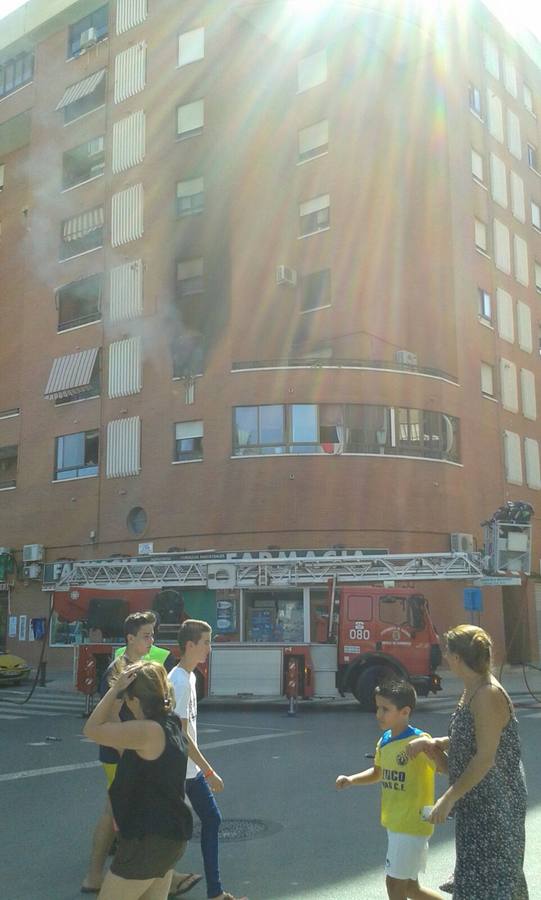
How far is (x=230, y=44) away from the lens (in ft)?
102

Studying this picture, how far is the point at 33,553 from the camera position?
3148 cm

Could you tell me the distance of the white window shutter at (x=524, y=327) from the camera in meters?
34.8

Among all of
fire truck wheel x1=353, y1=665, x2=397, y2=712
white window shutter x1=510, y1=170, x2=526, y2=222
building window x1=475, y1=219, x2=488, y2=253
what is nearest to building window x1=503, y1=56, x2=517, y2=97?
white window shutter x1=510, y1=170, x2=526, y2=222

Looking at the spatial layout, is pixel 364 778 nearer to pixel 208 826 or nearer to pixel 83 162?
pixel 208 826

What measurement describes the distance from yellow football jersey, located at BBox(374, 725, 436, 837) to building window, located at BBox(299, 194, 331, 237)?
27.0 meters

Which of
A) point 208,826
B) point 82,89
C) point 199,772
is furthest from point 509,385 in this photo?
point 208,826

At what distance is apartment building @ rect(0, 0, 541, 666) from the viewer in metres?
27.0

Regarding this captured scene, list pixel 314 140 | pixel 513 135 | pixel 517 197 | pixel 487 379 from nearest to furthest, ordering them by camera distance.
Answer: pixel 314 140
pixel 487 379
pixel 517 197
pixel 513 135

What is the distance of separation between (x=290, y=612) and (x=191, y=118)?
20.4m

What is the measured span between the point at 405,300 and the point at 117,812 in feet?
90.8

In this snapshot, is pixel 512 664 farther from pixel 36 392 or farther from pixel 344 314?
pixel 36 392

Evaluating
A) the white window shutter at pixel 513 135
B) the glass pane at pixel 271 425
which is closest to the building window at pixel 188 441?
the glass pane at pixel 271 425

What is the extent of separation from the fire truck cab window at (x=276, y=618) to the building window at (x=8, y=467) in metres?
17.5

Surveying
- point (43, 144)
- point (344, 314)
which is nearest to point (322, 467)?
point (344, 314)
